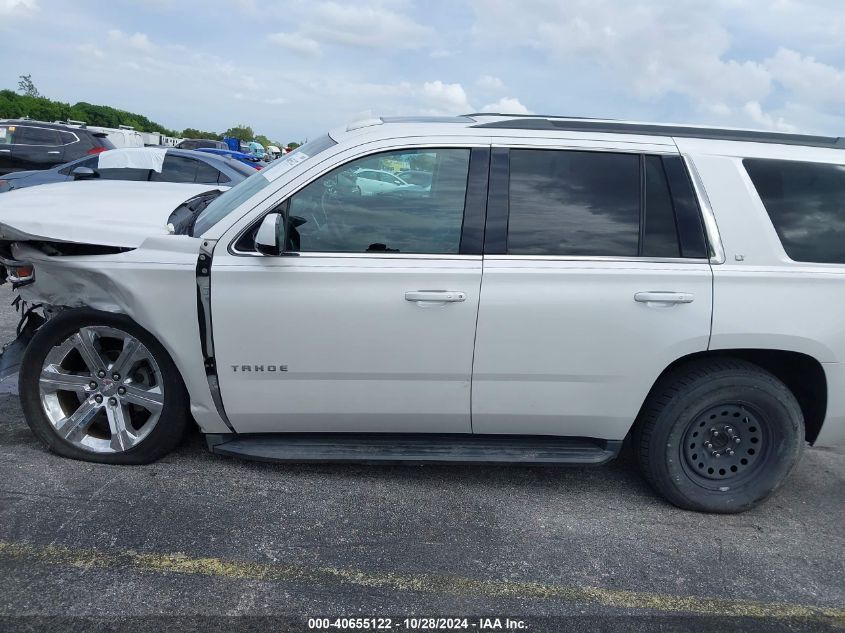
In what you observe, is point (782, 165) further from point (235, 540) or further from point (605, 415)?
point (235, 540)

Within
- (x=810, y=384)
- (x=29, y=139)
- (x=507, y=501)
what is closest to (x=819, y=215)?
(x=810, y=384)

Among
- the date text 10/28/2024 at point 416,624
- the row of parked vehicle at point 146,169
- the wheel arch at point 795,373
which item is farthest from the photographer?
the row of parked vehicle at point 146,169

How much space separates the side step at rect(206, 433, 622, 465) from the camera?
3.40 metres

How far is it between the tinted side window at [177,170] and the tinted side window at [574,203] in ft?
23.4

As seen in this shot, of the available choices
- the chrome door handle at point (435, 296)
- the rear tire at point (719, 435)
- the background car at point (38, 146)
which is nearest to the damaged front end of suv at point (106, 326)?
the chrome door handle at point (435, 296)

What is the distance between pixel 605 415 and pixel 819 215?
145 cm

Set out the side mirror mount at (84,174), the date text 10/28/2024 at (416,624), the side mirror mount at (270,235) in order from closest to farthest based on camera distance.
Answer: the date text 10/28/2024 at (416,624) → the side mirror mount at (270,235) → the side mirror mount at (84,174)

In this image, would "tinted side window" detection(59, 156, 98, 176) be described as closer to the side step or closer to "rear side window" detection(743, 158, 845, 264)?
the side step

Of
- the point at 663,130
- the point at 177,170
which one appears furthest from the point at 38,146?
the point at 663,130

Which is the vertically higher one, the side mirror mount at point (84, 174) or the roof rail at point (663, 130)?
the roof rail at point (663, 130)

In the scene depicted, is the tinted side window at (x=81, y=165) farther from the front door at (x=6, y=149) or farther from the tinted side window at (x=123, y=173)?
the front door at (x=6, y=149)

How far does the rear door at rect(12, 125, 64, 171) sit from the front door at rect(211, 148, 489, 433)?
41.2 ft

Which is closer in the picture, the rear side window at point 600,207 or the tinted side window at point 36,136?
the rear side window at point 600,207

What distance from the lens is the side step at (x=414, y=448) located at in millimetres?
3398
